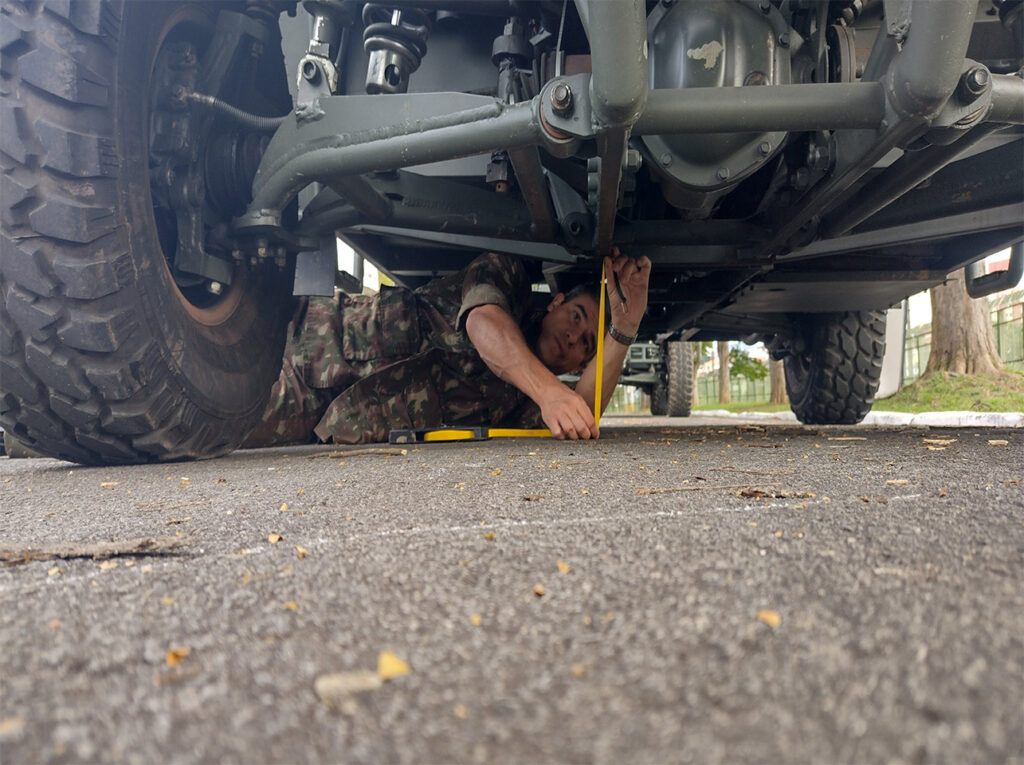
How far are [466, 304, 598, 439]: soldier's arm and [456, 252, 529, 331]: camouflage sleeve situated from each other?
0.08 feet

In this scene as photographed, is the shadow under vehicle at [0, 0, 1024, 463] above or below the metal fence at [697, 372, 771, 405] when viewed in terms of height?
above

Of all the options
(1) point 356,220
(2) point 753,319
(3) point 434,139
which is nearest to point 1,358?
(1) point 356,220

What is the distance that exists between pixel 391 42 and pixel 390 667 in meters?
1.15

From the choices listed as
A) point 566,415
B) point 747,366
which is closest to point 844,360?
point 566,415

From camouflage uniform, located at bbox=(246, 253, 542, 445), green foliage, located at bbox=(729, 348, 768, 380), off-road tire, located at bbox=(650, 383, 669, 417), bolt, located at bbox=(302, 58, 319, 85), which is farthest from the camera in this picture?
green foliage, located at bbox=(729, 348, 768, 380)

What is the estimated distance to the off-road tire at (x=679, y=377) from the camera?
229 inches

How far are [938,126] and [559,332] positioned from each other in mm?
1367

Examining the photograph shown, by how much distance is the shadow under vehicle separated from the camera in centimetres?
91

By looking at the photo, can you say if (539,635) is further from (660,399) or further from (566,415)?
(660,399)

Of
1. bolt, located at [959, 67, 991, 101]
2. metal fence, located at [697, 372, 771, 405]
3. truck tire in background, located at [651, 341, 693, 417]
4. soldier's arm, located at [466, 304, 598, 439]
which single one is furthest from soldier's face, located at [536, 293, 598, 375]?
metal fence, located at [697, 372, 771, 405]

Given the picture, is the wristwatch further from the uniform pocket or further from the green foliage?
the green foliage

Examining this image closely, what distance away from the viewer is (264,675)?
0.30m

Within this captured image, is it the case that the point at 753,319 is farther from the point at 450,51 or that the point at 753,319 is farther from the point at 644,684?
the point at 644,684

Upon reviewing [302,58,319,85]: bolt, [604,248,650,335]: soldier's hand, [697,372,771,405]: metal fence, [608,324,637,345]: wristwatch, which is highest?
[302,58,319,85]: bolt
